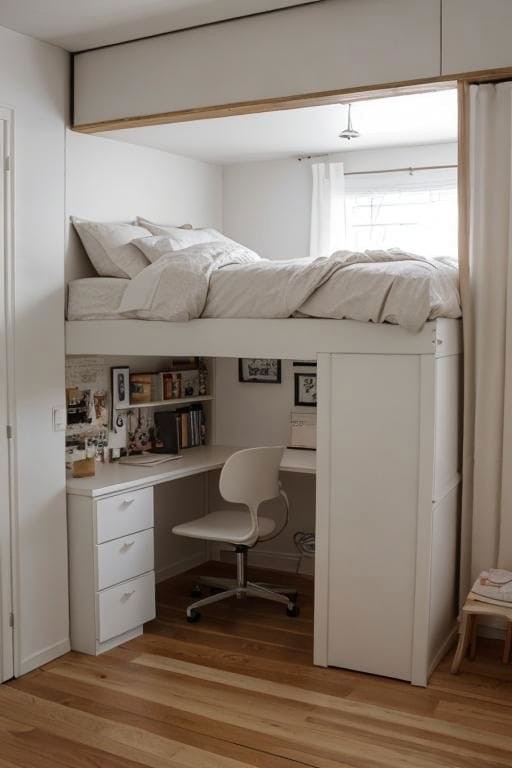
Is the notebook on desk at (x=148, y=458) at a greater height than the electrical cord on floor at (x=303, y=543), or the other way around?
the notebook on desk at (x=148, y=458)

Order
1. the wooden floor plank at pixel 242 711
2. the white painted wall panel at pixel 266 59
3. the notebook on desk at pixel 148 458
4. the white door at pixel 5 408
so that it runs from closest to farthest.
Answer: the wooden floor plank at pixel 242 711
the white painted wall panel at pixel 266 59
the white door at pixel 5 408
the notebook on desk at pixel 148 458

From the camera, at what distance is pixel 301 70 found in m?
3.36

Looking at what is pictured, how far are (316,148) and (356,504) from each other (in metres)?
2.15

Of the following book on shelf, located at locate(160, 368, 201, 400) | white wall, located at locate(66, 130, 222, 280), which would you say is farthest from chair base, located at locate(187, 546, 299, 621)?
white wall, located at locate(66, 130, 222, 280)

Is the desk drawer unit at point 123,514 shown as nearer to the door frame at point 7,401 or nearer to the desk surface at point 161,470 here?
the desk surface at point 161,470

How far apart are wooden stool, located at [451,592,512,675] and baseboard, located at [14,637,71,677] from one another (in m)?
1.72

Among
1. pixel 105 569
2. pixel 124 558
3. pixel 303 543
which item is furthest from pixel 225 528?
pixel 303 543

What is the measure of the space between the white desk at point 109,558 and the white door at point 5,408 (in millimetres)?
342

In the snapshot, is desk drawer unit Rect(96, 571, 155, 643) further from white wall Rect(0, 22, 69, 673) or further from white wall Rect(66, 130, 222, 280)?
white wall Rect(66, 130, 222, 280)

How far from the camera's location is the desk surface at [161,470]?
3.77 metres

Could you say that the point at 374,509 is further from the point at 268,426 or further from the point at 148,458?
the point at 268,426

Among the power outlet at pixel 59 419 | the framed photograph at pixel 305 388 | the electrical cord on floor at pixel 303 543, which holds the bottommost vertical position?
the electrical cord on floor at pixel 303 543

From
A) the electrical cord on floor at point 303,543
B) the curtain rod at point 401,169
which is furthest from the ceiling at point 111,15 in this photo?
the electrical cord on floor at point 303,543

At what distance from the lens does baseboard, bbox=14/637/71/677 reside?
3549 millimetres
